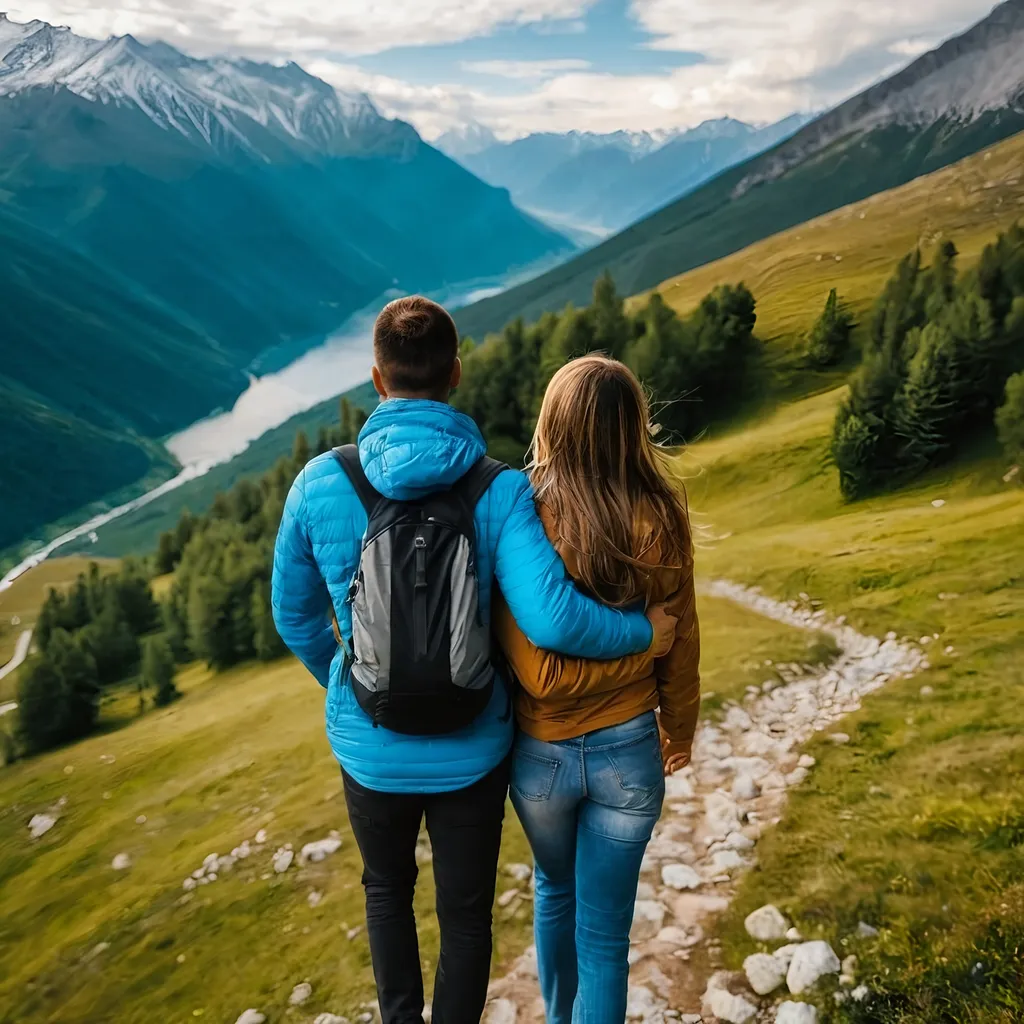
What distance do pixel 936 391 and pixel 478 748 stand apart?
30585 millimetres

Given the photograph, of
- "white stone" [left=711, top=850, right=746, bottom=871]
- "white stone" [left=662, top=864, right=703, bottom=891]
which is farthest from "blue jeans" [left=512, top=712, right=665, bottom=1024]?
"white stone" [left=711, top=850, right=746, bottom=871]

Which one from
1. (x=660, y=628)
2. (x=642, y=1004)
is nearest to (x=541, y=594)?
(x=660, y=628)

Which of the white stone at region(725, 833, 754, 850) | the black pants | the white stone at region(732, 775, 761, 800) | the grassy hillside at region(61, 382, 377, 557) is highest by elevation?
the black pants

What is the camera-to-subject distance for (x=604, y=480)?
13.9 ft

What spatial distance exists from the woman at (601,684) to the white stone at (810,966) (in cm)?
188

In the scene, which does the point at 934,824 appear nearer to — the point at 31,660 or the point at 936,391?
the point at 936,391

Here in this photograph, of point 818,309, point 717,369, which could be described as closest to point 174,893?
point 717,369

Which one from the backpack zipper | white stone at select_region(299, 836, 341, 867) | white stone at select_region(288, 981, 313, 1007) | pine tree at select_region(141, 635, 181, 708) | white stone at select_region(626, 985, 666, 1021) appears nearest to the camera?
the backpack zipper

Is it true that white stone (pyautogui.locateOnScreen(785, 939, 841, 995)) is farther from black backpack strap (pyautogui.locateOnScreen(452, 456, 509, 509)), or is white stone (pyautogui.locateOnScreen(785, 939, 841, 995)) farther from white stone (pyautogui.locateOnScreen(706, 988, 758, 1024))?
black backpack strap (pyautogui.locateOnScreen(452, 456, 509, 509))

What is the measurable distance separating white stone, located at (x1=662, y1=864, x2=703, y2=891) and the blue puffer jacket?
4.14 meters

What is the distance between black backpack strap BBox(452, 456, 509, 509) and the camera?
4.07m

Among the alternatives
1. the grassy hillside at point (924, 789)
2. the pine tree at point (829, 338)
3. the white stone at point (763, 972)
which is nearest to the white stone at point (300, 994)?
the grassy hillside at point (924, 789)

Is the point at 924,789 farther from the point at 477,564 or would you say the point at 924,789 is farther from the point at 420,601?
the point at 420,601

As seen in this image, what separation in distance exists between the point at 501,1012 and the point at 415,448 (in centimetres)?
478
